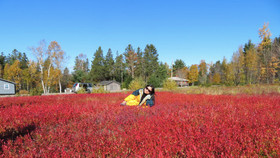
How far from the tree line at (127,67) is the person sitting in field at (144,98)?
1915 cm

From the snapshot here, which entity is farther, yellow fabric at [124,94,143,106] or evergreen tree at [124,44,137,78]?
evergreen tree at [124,44,137,78]

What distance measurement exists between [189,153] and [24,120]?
374 cm

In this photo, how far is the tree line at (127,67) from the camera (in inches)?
1176

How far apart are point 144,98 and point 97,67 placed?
45.9m

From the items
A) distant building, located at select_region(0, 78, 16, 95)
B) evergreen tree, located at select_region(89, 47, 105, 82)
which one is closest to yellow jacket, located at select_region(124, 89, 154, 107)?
distant building, located at select_region(0, 78, 16, 95)

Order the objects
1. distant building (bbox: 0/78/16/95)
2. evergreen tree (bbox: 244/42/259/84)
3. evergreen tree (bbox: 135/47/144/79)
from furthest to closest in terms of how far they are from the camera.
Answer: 1. evergreen tree (bbox: 135/47/144/79)
2. evergreen tree (bbox: 244/42/259/84)
3. distant building (bbox: 0/78/16/95)

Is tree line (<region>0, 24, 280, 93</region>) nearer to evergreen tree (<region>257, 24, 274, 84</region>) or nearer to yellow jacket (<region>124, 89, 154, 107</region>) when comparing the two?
evergreen tree (<region>257, 24, 274, 84</region>)

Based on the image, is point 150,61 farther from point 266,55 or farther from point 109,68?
point 266,55

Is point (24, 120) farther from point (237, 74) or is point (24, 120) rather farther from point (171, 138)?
point (237, 74)

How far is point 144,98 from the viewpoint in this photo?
5.43 metres

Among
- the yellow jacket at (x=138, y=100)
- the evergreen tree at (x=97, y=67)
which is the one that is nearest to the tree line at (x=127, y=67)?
the evergreen tree at (x=97, y=67)

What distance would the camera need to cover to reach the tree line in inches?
1176

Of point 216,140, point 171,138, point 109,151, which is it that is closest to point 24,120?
point 109,151

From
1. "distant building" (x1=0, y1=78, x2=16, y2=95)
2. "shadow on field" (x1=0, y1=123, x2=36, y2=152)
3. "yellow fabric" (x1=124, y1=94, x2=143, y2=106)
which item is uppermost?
"distant building" (x1=0, y1=78, x2=16, y2=95)
